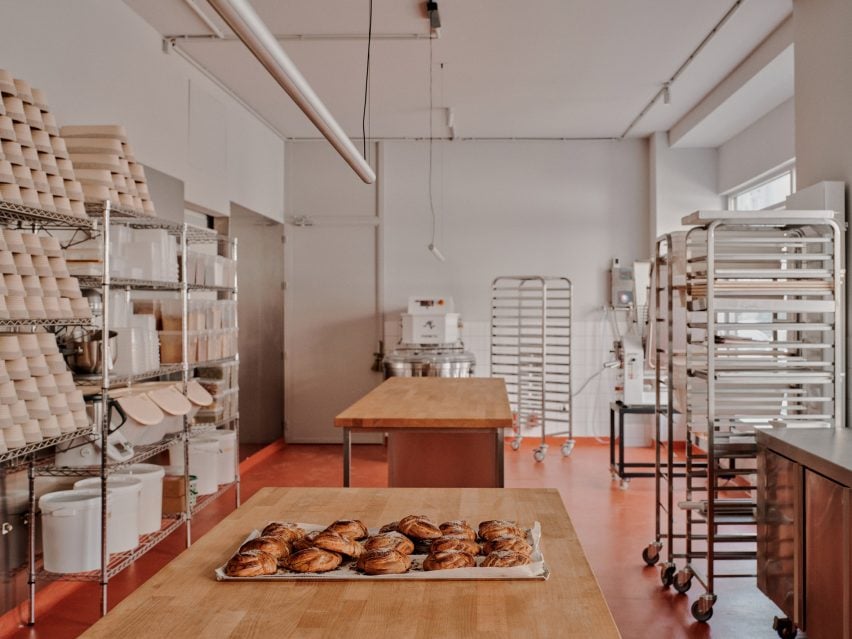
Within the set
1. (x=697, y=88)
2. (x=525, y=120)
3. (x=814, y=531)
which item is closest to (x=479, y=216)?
(x=525, y=120)

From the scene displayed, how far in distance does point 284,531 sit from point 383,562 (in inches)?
Answer: 10.1

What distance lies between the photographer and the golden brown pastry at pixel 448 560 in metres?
1.44

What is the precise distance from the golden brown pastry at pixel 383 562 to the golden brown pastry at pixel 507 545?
6.9 inches

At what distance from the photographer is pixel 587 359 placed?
7.77 m

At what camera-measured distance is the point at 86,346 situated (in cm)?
346

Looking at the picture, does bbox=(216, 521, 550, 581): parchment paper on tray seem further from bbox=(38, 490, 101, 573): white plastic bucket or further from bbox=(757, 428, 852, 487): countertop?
bbox=(38, 490, 101, 573): white plastic bucket

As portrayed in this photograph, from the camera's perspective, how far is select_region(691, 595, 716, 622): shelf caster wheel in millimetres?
3332

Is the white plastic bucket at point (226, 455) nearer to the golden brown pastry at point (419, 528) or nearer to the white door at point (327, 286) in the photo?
the white door at point (327, 286)

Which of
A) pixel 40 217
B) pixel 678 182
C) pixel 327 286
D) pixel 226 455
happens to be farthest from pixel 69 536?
pixel 678 182

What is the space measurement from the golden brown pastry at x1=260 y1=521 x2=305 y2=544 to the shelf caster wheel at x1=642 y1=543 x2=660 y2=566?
2977 millimetres

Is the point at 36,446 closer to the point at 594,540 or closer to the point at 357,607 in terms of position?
the point at 357,607

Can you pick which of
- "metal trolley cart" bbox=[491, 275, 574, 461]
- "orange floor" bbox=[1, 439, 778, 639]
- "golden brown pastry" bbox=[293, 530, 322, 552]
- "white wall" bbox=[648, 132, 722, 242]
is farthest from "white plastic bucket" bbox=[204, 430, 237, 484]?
"white wall" bbox=[648, 132, 722, 242]

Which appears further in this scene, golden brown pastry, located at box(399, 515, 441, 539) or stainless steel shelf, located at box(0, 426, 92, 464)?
stainless steel shelf, located at box(0, 426, 92, 464)

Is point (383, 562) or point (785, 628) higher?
point (383, 562)
